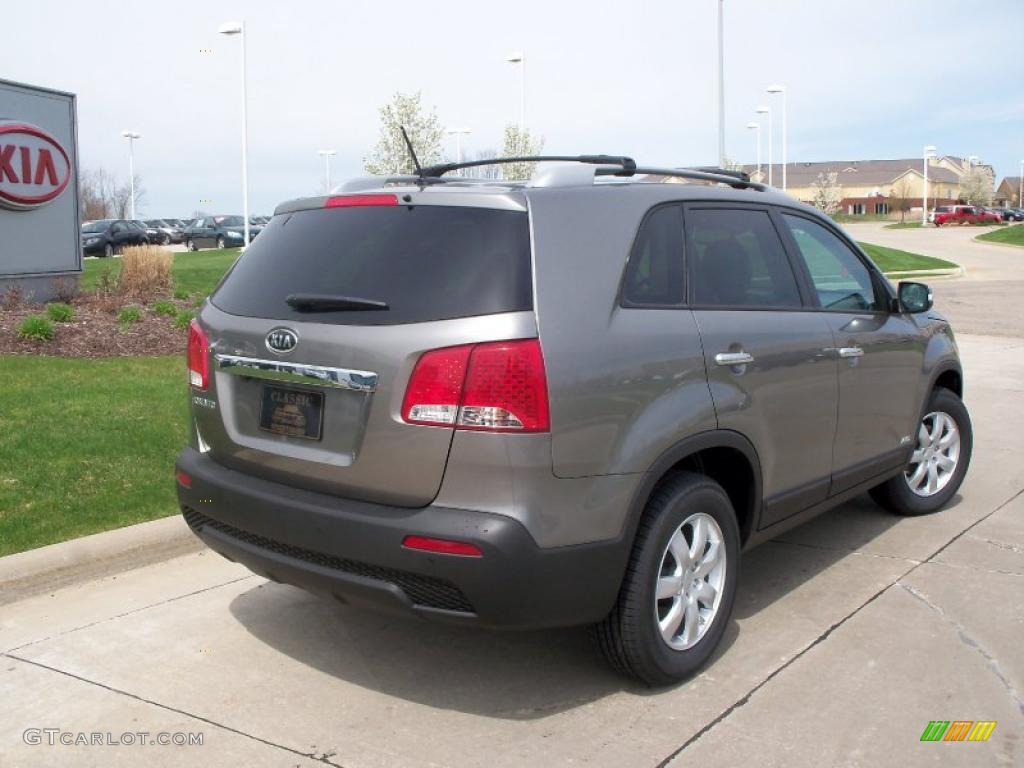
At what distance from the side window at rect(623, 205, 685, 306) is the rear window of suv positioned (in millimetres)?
500

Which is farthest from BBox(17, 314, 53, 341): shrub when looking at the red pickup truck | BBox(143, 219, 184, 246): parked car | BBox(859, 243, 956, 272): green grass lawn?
the red pickup truck

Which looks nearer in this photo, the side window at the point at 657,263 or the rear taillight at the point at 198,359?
the side window at the point at 657,263

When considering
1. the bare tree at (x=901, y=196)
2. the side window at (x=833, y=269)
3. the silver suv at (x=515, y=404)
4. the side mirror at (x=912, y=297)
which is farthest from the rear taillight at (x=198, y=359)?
the bare tree at (x=901, y=196)

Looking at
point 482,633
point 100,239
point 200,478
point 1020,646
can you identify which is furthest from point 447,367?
point 100,239

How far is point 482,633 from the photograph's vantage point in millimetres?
4414

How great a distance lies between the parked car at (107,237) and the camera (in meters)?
40.6

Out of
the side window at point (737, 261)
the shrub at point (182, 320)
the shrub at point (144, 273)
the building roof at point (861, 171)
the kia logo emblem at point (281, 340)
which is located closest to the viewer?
the kia logo emblem at point (281, 340)

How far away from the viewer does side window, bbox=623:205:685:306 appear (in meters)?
3.75

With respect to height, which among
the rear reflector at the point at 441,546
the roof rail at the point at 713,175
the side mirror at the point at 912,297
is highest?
the roof rail at the point at 713,175

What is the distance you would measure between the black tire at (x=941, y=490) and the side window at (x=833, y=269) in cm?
97

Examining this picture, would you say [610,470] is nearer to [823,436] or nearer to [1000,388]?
[823,436]

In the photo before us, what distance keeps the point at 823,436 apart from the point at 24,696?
339 centimetres

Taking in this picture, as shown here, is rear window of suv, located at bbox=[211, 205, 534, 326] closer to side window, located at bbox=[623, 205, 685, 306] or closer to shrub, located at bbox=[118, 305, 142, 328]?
side window, located at bbox=[623, 205, 685, 306]

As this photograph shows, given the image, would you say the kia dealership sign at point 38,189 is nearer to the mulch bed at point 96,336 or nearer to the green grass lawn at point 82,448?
the mulch bed at point 96,336
